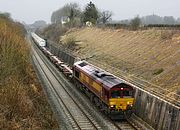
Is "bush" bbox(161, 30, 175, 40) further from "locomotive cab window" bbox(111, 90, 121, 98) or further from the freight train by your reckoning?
"locomotive cab window" bbox(111, 90, 121, 98)

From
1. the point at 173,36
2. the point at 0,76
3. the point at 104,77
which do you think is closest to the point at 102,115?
the point at 104,77

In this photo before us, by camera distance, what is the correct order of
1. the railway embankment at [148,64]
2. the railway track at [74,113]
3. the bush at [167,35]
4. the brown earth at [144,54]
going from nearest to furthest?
the railway embankment at [148,64] < the railway track at [74,113] < the brown earth at [144,54] < the bush at [167,35]

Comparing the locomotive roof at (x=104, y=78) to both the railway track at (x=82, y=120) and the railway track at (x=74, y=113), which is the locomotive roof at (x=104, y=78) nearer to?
the railway track at (x=82, y=120)

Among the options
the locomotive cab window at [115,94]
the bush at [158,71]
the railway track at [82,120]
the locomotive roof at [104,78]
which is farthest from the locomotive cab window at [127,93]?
the bush at [158,71]

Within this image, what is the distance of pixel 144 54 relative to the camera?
45.5 meters

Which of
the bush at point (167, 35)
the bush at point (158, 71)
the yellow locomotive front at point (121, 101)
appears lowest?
the yellow locomotive front at point (121, 101)

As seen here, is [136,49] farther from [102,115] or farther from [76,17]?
[76,17]

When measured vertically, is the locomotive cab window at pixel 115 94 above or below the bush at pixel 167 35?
below

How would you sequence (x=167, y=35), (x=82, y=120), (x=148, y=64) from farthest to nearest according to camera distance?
1. (x=167, y=35)
2. (x=148, y=64)
3. (x=82, y=120)

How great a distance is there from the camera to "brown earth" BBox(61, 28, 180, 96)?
33.8 metres

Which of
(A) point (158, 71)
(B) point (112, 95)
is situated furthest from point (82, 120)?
(A) point (158, 71)

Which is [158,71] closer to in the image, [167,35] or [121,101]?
[121,101]

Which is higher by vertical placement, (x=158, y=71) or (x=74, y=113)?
(x=158, y=71)

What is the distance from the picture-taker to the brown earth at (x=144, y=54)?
3378cm
